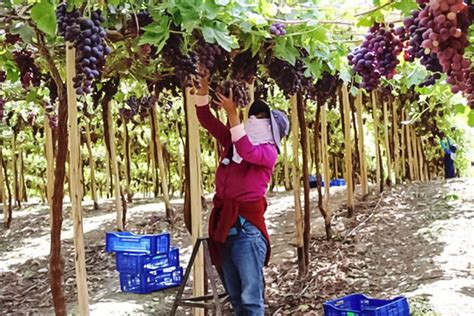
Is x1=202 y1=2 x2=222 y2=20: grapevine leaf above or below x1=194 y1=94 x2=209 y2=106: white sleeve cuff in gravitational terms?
above

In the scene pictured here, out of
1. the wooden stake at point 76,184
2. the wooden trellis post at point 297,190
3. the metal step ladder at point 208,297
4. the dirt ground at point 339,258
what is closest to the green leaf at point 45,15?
the wooden stake at point 76,184

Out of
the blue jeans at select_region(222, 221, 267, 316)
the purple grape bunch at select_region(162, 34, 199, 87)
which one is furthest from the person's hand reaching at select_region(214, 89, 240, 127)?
the blue jeans at select_region(222, 221, 267, 316)

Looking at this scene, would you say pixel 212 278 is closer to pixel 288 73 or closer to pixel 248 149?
pixel 248 149

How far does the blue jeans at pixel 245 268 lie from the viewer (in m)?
3.15

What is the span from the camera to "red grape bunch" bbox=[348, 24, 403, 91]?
2141 millimetres

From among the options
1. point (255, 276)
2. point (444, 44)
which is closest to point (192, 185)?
point (255, 276)

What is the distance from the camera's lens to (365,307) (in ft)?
12.0

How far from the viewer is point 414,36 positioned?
1.64m

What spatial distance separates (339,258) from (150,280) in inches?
68.0

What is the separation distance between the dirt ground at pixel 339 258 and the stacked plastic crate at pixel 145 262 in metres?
0.09

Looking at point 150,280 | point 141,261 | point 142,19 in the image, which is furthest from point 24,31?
point 150,280

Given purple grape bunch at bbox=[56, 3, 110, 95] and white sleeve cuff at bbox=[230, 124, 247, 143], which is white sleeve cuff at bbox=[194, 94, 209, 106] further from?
purple grape bunch at bbox=[56, 3, 110, 95]

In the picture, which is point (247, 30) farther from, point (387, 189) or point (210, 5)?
point (387, 189)

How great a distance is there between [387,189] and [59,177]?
20.4 ft
